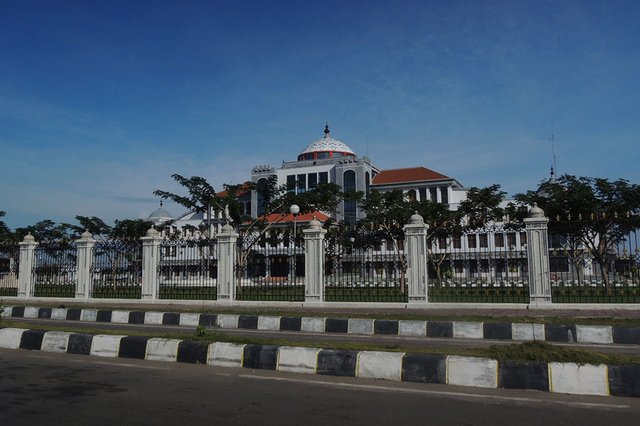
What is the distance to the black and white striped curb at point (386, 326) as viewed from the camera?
396 inches

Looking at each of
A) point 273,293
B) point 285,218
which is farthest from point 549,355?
point 285,218

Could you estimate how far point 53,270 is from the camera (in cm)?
2009

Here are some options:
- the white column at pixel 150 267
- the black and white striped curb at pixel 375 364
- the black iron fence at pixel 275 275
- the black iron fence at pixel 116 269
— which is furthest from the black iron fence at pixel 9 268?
the black and white striped curb at pixel 375 364

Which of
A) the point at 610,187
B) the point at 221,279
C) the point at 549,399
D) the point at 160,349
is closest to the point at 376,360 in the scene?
the point at 549,399

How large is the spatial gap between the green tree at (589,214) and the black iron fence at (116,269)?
13.7m

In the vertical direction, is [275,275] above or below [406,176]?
below

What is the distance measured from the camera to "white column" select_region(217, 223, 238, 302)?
1650 centimetres

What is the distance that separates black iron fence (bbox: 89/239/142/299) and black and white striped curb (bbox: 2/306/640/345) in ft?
10.4

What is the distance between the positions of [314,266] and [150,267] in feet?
19.5

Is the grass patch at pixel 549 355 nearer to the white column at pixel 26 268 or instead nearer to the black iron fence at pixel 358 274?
the black iron fence at pixel 358 274

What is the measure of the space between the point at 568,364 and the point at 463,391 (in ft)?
3.91

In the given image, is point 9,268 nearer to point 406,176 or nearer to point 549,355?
point 549,355

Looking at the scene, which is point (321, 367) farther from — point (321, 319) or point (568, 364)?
point (321, 319)

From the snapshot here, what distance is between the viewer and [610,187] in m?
21.3
